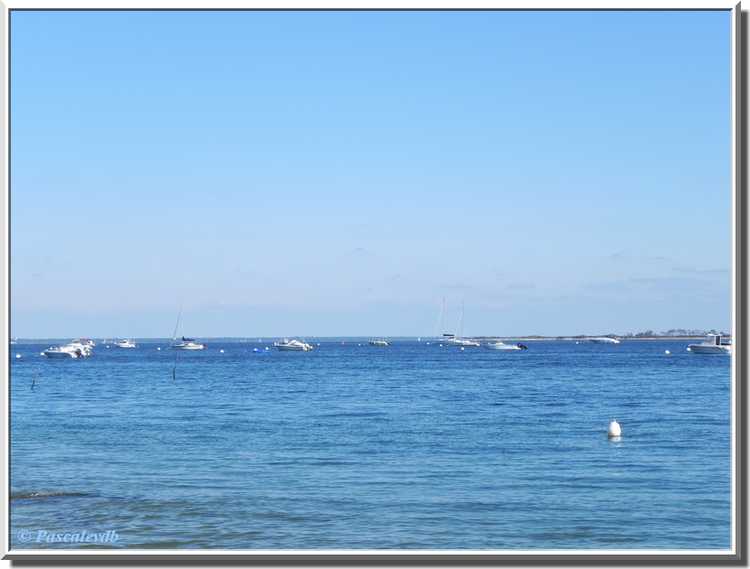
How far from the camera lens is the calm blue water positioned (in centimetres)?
1869

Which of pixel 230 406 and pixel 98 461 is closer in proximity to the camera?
pixel 98 461

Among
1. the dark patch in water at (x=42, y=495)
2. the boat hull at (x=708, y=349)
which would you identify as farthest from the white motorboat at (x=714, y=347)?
the dark patch in water at (x=42, y=495)

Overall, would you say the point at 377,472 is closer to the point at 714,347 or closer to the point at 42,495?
the point at 42,495

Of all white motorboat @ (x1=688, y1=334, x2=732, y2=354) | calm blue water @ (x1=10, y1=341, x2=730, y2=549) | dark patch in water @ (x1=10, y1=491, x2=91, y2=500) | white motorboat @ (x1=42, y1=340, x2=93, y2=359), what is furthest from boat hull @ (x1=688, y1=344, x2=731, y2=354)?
dark patch in water @ (x1=10, y1=491, x2=91, y2=500)

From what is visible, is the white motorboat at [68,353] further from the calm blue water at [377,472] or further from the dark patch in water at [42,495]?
the dark patch in water at [42,495]

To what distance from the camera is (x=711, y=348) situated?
141m

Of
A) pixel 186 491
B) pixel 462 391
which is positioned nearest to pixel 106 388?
pixel 462 391

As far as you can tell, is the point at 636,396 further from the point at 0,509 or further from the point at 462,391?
the point at 0,509

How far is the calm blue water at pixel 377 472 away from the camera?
18.7m

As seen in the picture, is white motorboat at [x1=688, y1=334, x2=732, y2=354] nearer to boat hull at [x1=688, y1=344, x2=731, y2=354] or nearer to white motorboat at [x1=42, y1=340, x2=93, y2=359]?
boat hull at [x1=688, y1=344, x2=731, y2=354]

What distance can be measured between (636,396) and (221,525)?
4391cm

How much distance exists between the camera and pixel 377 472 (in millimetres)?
26781

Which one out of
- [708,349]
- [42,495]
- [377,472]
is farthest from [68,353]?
[42,495]

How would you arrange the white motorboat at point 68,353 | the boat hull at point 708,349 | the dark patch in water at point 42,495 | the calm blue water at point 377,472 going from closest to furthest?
the calm blue water at point 377,472, the dark patch in water at point 42,495, the boat hull at point 708,349, the white motorboat at point 68,353
